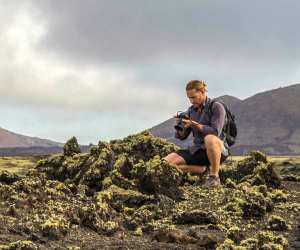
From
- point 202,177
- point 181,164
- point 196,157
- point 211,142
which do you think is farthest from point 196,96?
point 202,177

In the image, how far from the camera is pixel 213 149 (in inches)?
652

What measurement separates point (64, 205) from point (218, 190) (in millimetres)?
5073

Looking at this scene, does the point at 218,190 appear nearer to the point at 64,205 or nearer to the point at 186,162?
the point at 186,162

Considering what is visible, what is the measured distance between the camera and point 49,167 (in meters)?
19.6

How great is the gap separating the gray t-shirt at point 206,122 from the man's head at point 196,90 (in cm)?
38

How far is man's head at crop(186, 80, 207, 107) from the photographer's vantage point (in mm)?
16562

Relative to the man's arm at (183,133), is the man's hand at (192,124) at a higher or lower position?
higher

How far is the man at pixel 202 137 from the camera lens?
16609 mm

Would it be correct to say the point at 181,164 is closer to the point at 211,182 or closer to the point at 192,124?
the point at 211,182

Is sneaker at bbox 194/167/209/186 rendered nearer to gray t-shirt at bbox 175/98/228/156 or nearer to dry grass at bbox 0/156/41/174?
gray t-shirt at bbox 175/98/228/156

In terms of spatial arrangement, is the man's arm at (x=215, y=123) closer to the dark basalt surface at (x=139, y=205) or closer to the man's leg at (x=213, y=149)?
the man's leg at (x=213, y=149)

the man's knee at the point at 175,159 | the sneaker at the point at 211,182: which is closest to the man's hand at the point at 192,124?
the man's knee at the point at 175,159

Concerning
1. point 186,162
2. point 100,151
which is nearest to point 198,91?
point 186,162

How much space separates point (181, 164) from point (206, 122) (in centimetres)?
149
